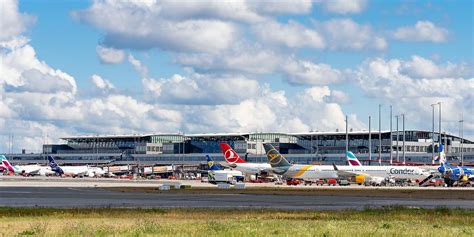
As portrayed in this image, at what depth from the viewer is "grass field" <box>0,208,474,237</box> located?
3828cm

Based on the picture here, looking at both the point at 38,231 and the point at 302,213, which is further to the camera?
the point at 302,213

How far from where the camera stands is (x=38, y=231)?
1529 inches

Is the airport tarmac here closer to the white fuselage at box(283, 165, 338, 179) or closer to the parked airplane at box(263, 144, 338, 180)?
the white fuselage at box(283, 165, 338, 179)

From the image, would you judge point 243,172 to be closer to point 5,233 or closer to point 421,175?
point 421,175

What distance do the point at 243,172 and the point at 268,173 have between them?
21.4 ft

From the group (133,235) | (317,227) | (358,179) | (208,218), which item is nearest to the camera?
(133,235)

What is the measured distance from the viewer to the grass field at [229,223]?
126 feet

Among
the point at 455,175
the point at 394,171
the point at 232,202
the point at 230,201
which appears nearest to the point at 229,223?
A: the point at 232,202

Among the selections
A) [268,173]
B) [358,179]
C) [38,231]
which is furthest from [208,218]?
[268,173]

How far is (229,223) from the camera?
4538cm

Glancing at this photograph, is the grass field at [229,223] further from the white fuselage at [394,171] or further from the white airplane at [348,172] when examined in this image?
the white fuselage at [394,171]

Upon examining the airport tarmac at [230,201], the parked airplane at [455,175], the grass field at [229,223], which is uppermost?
the parked airplane at [455,175]

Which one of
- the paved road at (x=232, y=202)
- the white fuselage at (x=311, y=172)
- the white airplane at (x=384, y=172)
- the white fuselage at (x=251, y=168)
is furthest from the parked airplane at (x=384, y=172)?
the paved road at (x=232, y=202)

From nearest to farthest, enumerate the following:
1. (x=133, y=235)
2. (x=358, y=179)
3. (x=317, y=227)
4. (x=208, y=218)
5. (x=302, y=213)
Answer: (x=133, y=235), (x=317, y=227), (x=208, y=218), (x=302, y=213), (x=358, y=179)
